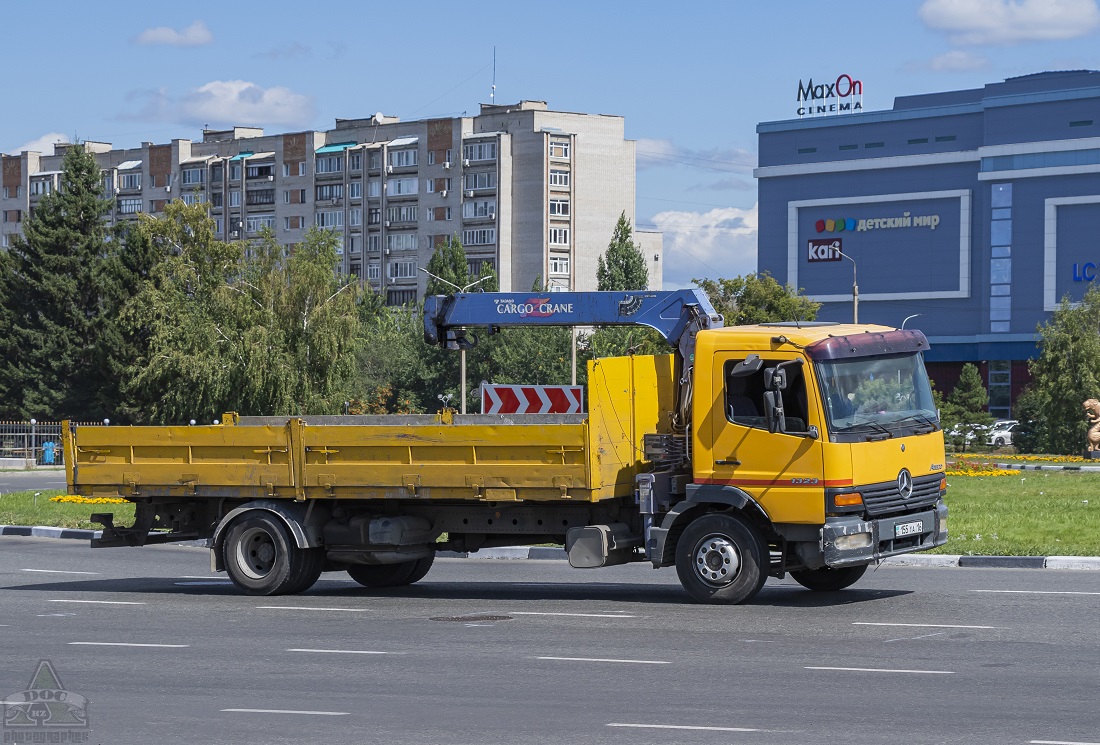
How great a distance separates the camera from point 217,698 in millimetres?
9500

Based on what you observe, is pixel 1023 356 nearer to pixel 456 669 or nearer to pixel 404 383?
pixel 404 383

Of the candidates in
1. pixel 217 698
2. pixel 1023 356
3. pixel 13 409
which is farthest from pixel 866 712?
pixel 1023 356

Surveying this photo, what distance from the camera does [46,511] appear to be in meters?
29.0

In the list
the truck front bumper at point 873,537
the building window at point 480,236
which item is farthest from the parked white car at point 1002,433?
the truck front bumper at point 873,537

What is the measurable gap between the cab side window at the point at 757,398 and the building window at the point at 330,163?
10657 cm

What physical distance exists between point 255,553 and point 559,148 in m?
98.8

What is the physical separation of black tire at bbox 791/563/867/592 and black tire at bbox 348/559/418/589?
4362mm

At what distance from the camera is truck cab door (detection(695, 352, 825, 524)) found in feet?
44.3

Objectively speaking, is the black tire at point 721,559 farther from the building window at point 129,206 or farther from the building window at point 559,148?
the building window at point 129,206

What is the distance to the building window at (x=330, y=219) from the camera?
118688 mm

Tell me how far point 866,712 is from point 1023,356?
93947 mm

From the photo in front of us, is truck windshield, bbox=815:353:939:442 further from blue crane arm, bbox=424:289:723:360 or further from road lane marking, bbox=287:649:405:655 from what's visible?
road lane marking, bbox=287:649:405:655

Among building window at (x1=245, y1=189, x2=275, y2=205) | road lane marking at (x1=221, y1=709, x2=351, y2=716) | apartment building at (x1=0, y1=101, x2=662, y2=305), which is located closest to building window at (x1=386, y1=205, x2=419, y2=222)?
apartment building at (x1=0, y1=101, x2=662, y2=305)

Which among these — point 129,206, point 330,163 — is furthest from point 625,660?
point 129,206
